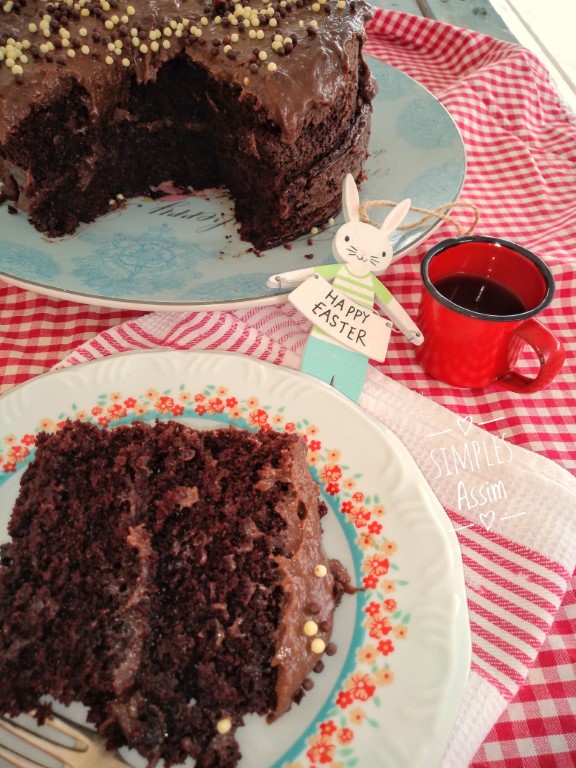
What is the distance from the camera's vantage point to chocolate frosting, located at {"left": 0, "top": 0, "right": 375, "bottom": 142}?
2.38 meters

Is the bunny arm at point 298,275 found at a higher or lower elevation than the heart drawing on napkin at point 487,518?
higher

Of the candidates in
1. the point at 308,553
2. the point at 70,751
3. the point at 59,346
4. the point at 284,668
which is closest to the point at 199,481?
the point at 308,553

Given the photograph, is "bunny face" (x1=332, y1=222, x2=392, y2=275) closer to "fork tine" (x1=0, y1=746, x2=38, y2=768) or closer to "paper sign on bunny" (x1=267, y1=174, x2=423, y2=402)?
"paper sign on bunny" (x1=267, y1=174, x2=423, y2=402)

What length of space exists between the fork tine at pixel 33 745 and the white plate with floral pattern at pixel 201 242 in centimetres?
133

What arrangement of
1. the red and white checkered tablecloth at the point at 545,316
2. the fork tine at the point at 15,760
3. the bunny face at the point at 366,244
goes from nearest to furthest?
the fork tine at the point at 15,760
the red and white checkered tablecloth at the point at 545,316
the bunny face at the point at 366,244

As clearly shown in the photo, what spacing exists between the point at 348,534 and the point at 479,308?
991 mm

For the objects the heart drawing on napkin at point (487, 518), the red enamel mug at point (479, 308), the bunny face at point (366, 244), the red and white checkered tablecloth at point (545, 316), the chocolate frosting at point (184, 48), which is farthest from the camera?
the chocolate frosting at point (184, 48)

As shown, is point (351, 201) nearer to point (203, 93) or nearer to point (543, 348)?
point (543, 348)

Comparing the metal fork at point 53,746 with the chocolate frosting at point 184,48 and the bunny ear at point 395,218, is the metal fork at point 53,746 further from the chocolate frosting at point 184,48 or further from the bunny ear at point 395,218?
the chocolate frosting at point 184,48

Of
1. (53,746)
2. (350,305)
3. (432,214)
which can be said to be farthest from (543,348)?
(53,746)

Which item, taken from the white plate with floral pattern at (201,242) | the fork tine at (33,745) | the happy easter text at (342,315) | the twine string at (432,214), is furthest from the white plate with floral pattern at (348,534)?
the twine string at (432,214)

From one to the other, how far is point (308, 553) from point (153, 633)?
41 centimetres

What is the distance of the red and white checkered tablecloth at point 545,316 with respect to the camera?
5.18ft

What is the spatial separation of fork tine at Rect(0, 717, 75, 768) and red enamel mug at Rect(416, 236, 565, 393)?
1.57 m
